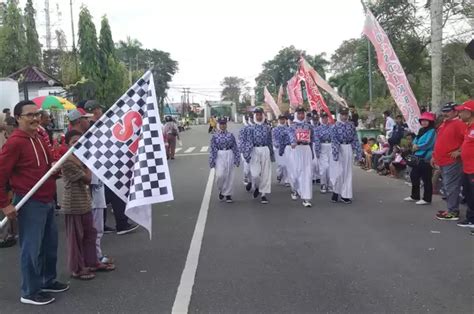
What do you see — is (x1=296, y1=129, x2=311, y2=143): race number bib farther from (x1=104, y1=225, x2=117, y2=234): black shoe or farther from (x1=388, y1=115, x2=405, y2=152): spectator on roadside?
(x1=104, y1=225, x2=117, y2=234): black shoe

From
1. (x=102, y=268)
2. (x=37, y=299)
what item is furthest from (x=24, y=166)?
(x=102, y=268)

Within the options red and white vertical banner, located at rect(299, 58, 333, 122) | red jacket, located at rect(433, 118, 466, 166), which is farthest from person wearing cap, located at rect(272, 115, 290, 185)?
red jacket, located at rect(433, 118, 466, 166)

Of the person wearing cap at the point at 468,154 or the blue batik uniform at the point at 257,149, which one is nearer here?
the person wearing cap at the point at 468,154

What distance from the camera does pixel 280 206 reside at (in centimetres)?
989

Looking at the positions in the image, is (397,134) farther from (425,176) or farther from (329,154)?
(425,176)

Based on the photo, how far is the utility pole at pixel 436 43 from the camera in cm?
1424

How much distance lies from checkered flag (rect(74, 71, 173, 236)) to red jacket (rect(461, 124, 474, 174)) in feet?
15.8

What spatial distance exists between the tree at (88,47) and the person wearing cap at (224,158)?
966 inches

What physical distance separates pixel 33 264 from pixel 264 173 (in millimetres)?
6122

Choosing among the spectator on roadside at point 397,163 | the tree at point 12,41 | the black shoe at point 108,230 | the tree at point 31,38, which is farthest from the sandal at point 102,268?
the tree at point 31,38

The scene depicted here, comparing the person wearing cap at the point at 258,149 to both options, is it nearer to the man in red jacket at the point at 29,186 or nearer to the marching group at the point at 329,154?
the marching group at the point at 329,154

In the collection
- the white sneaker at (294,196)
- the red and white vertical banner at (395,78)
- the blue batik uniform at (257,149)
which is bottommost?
the white sneaker at (294,196)

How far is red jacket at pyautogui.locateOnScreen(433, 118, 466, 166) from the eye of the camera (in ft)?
27.0

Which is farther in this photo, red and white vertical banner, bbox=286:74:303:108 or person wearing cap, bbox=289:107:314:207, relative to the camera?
red and white vertical banner, bbox=286:74:303:108
